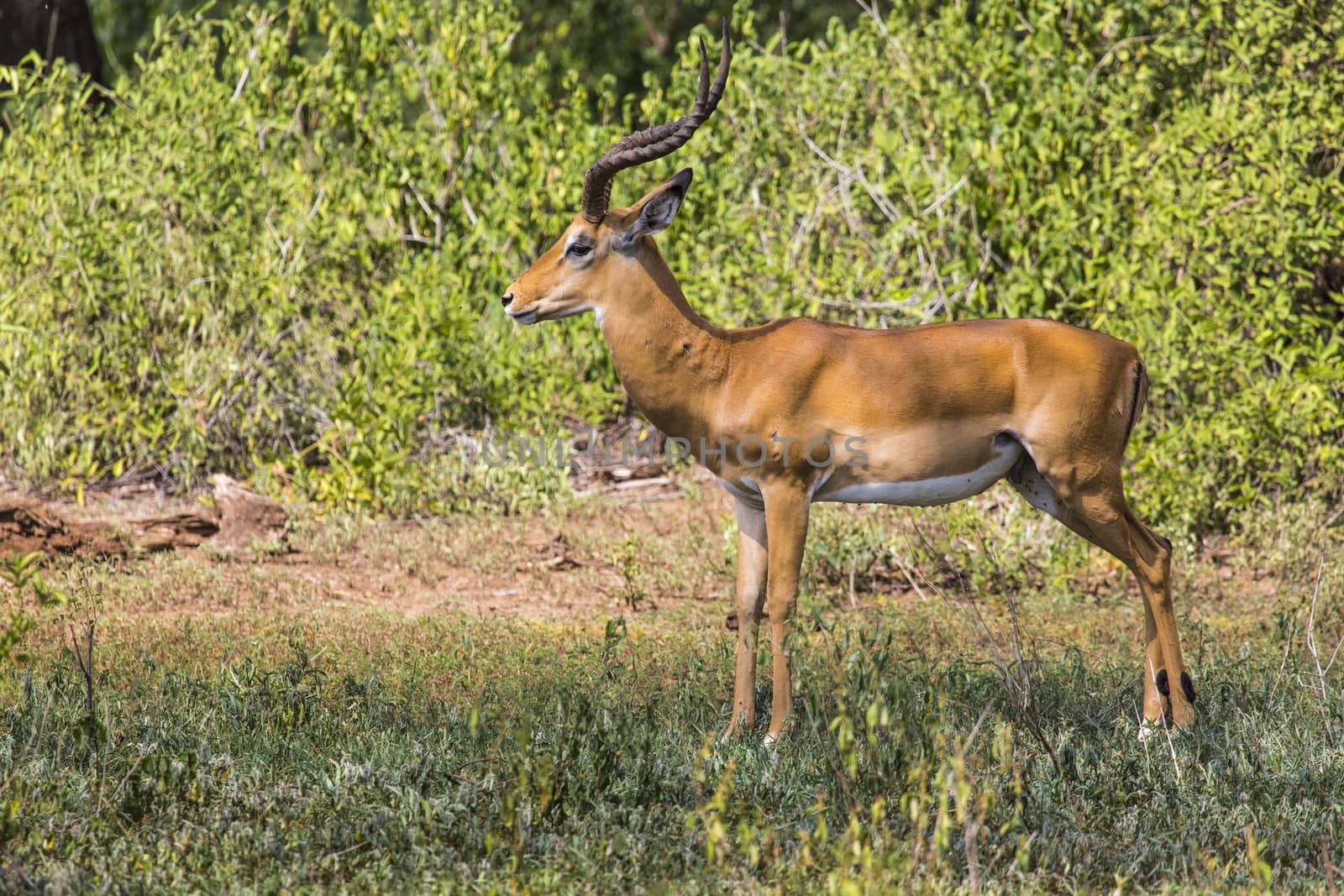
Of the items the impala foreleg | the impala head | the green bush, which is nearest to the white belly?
the impala foreleg

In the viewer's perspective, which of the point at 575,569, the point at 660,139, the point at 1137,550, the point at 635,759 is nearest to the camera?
the point at 635,759

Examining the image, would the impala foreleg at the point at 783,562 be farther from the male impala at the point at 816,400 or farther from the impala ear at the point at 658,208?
the impala ear at the point at 658,208

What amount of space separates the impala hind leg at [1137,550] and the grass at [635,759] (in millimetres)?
153

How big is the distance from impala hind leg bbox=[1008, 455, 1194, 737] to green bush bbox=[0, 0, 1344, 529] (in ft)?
8.01

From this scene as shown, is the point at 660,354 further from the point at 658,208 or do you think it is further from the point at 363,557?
the point at 363,557

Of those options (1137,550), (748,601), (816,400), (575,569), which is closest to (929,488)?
(816,400)

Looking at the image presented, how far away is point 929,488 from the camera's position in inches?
222

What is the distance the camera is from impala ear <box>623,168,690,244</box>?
219 inches

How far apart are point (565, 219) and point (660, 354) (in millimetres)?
5332

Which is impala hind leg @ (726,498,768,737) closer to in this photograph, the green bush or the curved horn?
the curved horn

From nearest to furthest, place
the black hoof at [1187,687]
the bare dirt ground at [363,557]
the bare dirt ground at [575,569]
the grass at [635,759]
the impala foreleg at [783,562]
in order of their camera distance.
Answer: the grass at [635,759] < the impala foreleg at [783,562] < the black hoof at [1187,687] < the bare dirt ground at [575,569] < the bare dirt ground at [363,557]

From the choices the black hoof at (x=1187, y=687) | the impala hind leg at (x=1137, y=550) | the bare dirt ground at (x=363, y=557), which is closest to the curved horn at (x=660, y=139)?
the impala hind leg at (x=1137, y=550)

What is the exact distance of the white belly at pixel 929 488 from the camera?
5.64m

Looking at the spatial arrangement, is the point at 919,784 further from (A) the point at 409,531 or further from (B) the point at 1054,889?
(A) the point at 409,531
